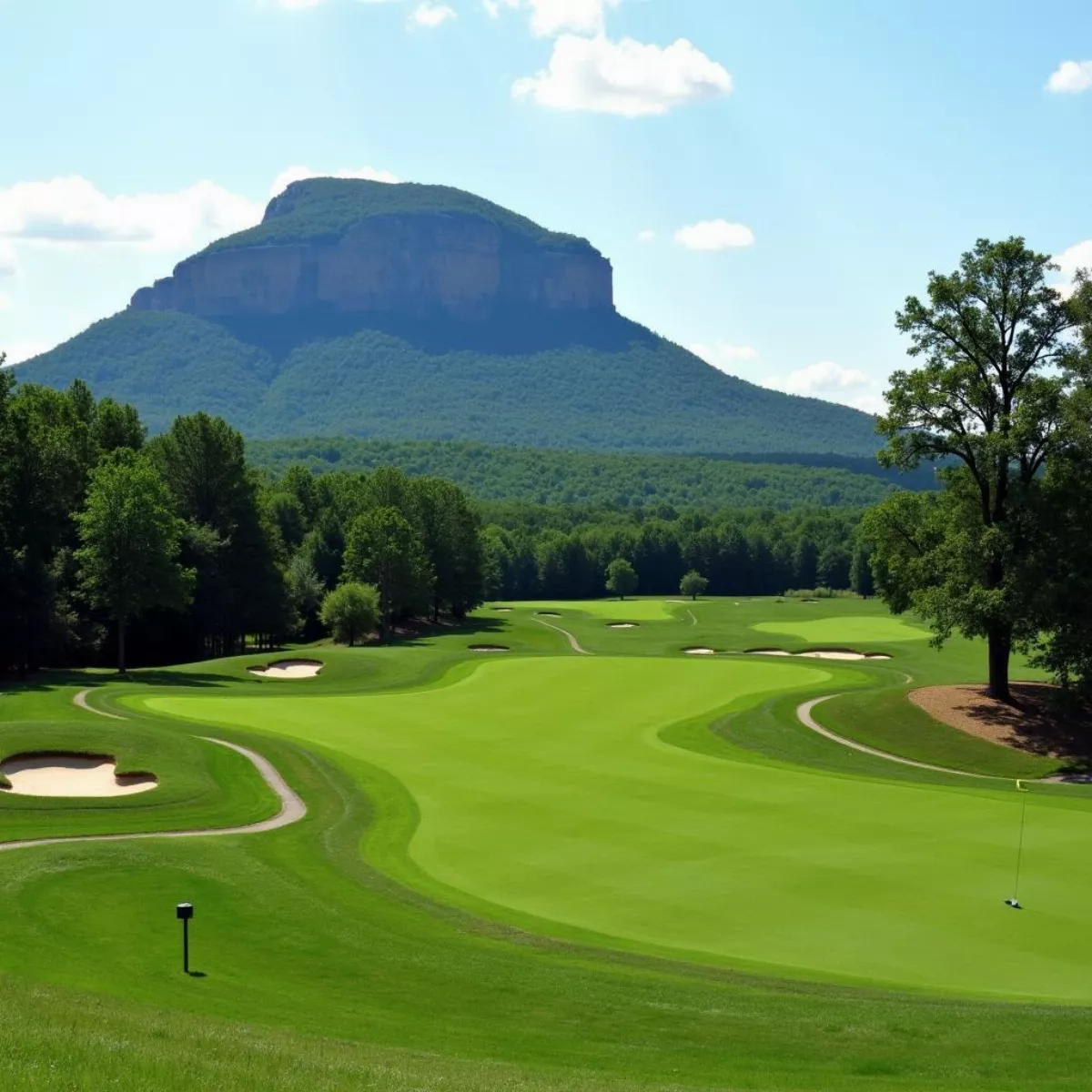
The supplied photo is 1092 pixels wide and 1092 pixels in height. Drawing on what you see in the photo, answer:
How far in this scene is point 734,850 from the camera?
27266mm

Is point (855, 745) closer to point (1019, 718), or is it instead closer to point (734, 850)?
point (1019, 718)

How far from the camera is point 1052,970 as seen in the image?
796 inches

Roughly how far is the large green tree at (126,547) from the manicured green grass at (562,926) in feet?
72.4

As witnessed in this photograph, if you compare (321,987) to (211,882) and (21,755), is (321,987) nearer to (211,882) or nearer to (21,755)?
(211,882)

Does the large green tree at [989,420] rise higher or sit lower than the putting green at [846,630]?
higher

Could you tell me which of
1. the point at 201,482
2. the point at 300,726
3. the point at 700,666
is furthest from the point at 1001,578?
the point at 201,482

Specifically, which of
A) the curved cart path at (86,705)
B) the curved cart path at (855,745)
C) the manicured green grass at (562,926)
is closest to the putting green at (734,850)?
the manicured green grass at (562,926)

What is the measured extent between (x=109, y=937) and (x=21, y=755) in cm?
1796

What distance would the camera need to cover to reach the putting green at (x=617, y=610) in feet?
383

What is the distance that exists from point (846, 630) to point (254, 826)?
68.9m

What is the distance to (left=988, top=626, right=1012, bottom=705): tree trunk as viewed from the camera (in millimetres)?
45562

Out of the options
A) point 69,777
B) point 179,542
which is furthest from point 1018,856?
point 179,542

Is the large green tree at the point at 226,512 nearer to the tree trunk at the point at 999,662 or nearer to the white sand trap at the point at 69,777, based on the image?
the white sand trap at the point at 69,777

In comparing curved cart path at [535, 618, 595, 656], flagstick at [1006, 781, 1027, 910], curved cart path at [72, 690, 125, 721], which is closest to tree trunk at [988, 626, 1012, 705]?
flagstick at [1006, 781, 1027, 910]
